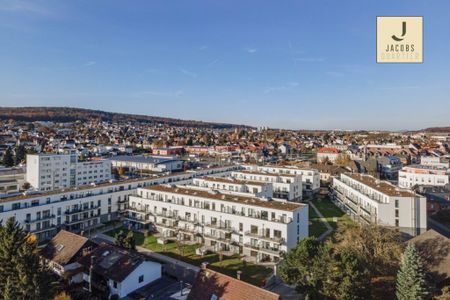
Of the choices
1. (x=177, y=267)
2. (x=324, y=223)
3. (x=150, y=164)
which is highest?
(x=150, y=164)

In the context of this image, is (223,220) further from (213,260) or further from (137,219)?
(137,219)

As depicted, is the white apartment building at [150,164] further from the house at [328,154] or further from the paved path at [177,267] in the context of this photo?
the house at [328,154]

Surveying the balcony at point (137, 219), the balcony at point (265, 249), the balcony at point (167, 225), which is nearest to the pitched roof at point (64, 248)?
the balcony at point (167, 225)

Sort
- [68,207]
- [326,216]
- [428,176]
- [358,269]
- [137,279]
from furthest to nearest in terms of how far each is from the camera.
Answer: [428,176] < [326,216] < [68,207] < [137,279] < [358,269]

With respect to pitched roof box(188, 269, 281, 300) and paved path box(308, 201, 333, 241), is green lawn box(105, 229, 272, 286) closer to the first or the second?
pitched roof box(188, 269, 281, 300)

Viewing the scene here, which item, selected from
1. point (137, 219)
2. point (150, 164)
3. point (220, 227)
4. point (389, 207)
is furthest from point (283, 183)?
point (150, 164)

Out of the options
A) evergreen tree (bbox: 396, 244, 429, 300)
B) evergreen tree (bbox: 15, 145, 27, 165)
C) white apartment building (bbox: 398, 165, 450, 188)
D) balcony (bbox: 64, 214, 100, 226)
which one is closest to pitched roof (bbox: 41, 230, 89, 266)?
balcony (bbox: 64, 214, 100, 226)

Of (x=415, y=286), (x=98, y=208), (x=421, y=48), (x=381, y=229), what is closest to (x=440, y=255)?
(x=381, y=229)
